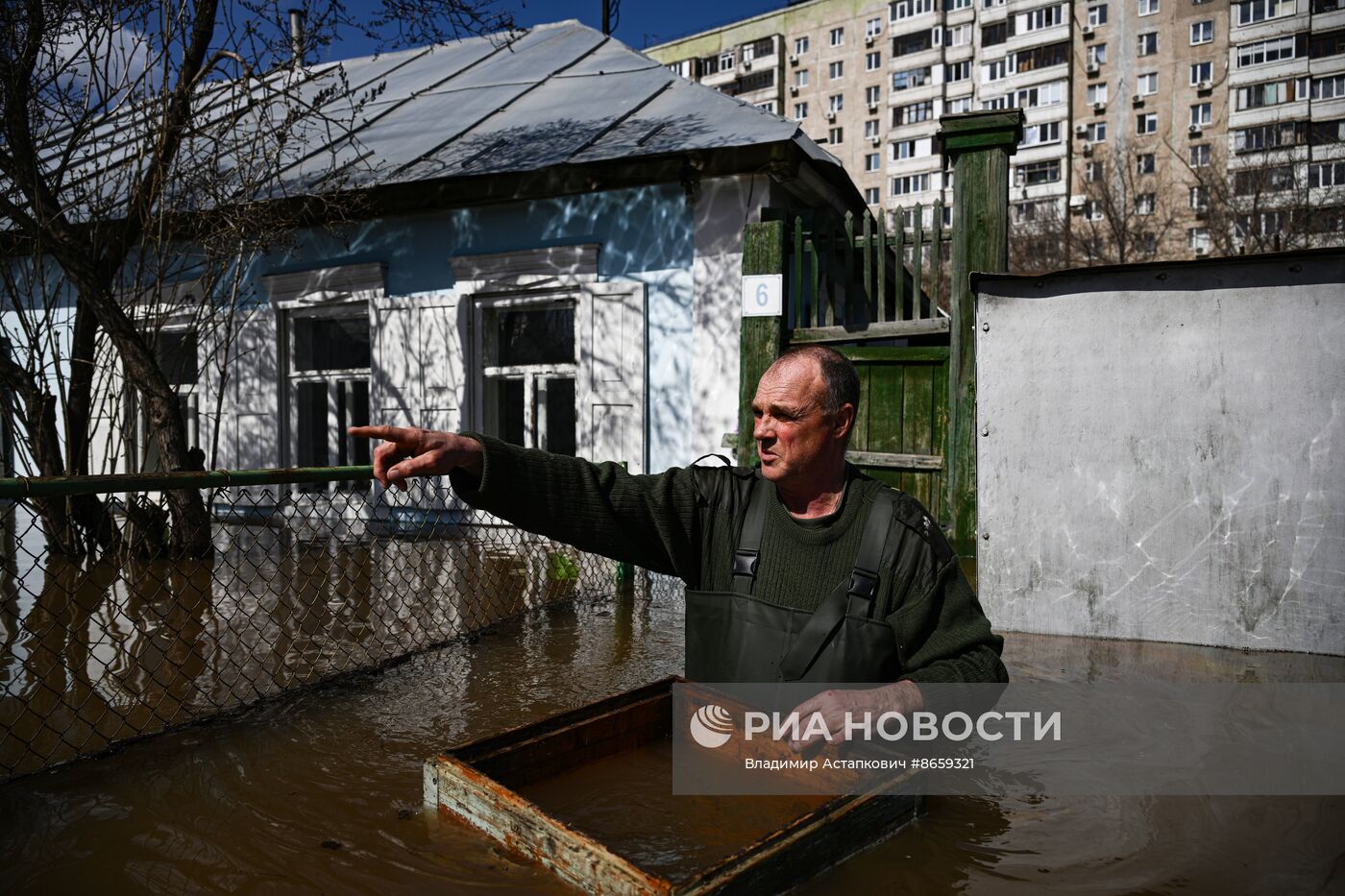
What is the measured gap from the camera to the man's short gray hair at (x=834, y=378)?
2.49 meters

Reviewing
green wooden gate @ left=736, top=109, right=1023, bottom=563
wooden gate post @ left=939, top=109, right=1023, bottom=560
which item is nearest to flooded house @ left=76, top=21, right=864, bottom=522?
green wooden gate @ left=736, top=109, right=1023, bottom=563

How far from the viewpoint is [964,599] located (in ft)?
7.62

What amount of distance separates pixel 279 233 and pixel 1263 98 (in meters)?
47.4

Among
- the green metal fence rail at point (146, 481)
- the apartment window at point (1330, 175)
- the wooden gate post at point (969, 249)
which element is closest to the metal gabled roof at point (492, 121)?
the wooden gate post at point (969, 249)

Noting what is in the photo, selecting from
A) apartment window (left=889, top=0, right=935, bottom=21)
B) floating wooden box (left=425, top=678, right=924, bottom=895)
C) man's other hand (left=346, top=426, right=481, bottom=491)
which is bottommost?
floating wooden box (left=425, top=678, right=924, bottom=895)

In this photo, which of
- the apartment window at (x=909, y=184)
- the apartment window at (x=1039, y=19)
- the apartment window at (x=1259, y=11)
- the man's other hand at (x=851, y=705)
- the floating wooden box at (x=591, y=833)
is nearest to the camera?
the floating wooden box at (x=591, y=833)

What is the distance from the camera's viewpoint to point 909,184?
5362 cm

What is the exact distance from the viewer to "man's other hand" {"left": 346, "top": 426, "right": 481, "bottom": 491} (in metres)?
2.18

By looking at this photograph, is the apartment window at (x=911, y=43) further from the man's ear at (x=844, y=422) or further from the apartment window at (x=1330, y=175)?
the man's ear at (x=844, y=422)

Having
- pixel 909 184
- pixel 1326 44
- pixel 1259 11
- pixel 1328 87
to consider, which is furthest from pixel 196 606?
pixel 909 184

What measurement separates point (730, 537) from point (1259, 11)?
167 ft

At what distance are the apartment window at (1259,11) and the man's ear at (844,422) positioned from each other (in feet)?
163

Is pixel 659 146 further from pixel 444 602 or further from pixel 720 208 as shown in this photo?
pixel 444 602

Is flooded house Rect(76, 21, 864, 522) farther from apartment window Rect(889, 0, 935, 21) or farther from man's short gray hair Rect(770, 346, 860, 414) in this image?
apartment window Rect(889, 0, 935, 21)
